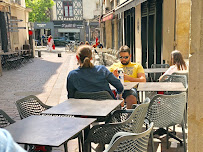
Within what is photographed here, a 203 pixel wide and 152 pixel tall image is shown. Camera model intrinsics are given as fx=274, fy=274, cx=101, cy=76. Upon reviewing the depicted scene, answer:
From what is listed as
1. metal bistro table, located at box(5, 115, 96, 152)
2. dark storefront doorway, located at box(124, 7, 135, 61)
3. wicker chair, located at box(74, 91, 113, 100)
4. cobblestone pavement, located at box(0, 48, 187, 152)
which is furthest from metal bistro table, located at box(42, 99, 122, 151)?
dark storefront doorway, located at box(124, 7, 135, 61)

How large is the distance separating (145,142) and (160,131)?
2.10 m

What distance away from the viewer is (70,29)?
48500 millimetres

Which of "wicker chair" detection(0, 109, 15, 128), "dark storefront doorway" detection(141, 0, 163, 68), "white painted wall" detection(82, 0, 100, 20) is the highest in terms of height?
"white painted wall" detection(82, 0, 100, 20)

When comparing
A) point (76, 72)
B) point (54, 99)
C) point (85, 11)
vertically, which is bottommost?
point (54, 99)

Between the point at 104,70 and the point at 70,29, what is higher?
the point at 70,29

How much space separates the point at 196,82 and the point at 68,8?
46975 mm

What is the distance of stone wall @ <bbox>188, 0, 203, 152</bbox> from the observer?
213 cm

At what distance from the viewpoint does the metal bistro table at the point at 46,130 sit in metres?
2.10

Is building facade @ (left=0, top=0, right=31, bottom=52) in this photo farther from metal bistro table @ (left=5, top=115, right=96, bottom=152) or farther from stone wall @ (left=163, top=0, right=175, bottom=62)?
metal bistro table @ (left=5, top=115, right=96, bottom=152)

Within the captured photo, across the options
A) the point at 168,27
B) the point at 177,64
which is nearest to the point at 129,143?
the point at 177,64

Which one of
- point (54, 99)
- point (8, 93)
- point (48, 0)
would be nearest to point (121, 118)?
point (54, 99)

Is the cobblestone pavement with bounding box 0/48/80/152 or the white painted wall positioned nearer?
the cobblestone pavement with bounding box 0/48/80/152

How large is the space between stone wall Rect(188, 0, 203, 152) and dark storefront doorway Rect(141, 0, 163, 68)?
24.1ft

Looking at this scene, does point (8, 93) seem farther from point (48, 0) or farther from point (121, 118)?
point (48, 0)
